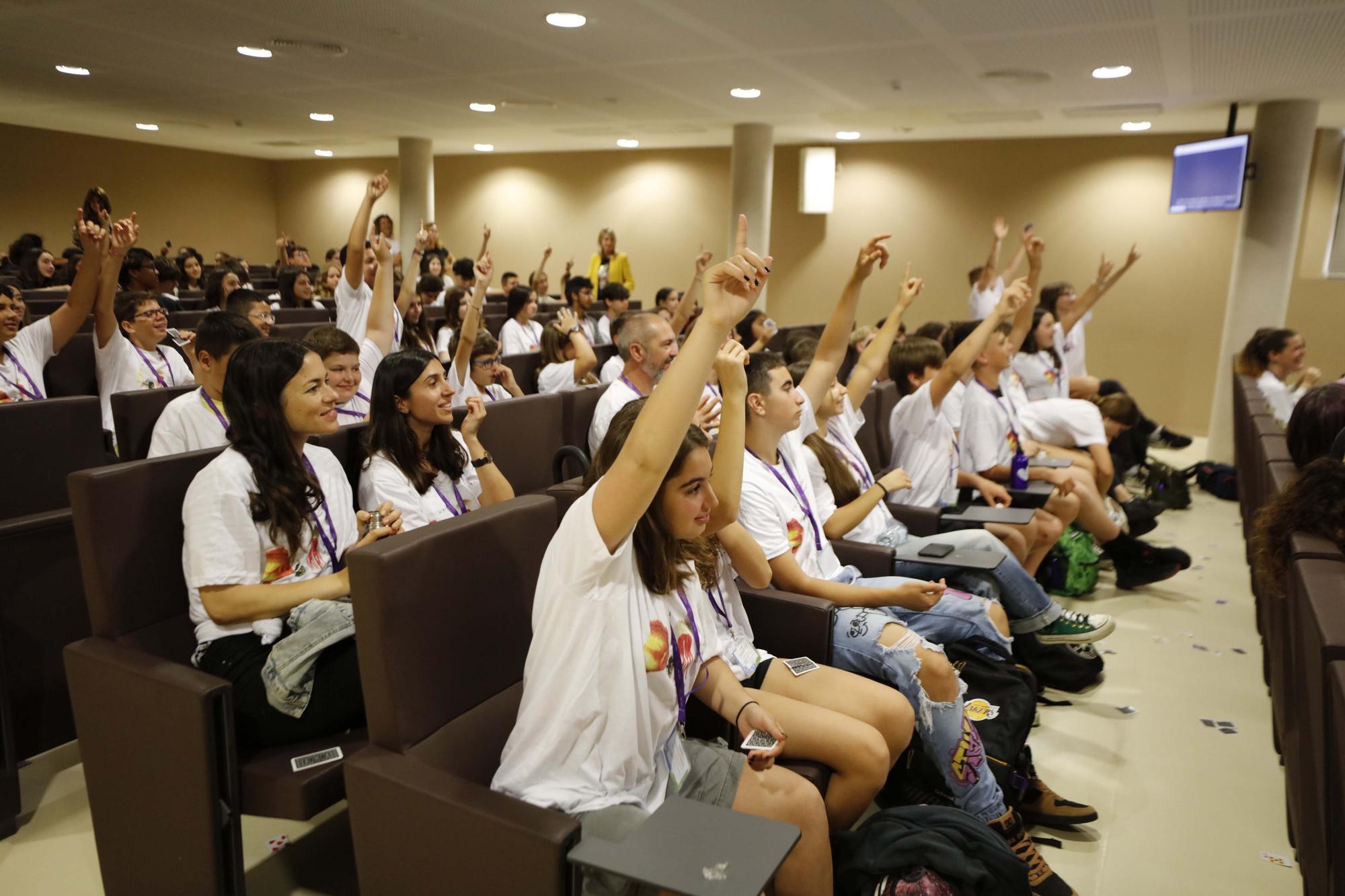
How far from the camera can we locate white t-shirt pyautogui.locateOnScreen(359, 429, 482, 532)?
2.42 m

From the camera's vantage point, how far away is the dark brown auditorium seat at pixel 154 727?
1725mm

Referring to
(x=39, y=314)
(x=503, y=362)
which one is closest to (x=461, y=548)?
(x=503, y=362)

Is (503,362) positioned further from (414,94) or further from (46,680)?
(414,94)

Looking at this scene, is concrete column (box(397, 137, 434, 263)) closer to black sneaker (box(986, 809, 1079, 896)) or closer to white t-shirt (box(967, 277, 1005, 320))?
white t-shirt (box(967, 277, 1005, 320))

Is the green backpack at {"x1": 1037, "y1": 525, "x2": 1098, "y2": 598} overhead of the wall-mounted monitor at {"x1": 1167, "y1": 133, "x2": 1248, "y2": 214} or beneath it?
beneath

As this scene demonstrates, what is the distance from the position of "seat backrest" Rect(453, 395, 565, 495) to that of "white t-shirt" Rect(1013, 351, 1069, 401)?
3.21 meters

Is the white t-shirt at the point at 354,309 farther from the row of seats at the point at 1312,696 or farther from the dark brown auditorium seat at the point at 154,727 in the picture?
the row of seats at the point at 1312,696

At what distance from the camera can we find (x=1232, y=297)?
7.28 m

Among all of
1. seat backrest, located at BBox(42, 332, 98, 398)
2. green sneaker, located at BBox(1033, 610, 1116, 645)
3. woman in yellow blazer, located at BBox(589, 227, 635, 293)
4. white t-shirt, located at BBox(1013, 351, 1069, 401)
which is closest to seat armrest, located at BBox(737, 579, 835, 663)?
green sneaker, located at BBox(1033, 610, 1116, 645)

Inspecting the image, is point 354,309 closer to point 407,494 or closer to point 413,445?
point 413,445

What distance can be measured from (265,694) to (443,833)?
64 cm

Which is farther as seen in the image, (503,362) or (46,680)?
(503,362)

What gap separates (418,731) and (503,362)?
3572mm

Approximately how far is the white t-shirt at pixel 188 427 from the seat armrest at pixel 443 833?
4.73 ft
